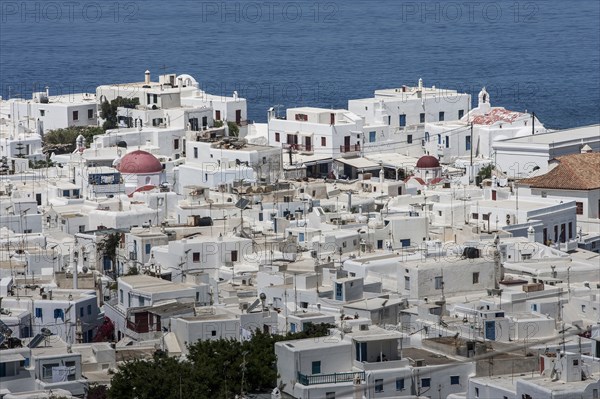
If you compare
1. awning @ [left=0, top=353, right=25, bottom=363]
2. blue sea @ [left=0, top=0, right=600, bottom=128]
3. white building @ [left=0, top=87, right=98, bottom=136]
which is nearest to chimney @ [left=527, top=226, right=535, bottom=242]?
awning @ [left=0, top=353, right=25, bottom=363]

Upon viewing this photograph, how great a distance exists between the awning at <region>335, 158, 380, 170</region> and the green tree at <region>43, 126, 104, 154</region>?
6161mm

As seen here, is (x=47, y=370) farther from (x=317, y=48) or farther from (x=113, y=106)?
(x=317, y=48)

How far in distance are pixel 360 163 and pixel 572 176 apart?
7.44m

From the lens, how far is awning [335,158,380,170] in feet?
164

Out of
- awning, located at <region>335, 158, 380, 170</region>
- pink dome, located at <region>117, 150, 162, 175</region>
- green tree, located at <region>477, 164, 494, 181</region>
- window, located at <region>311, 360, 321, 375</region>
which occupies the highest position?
window, located at <region>311, 360, 321, 375</region>

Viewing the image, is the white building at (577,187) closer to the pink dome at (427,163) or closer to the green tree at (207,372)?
the pink dome at (427,163)

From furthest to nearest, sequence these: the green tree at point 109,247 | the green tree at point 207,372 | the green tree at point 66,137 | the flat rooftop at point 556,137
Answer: the green tree at point 66,137 → the flat rooftop at point 556,137 → the green tree at point 109,247 → the green tree at point 207,372

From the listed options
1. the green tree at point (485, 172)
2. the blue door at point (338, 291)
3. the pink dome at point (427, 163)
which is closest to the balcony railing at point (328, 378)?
the blue door at point (338, 291)

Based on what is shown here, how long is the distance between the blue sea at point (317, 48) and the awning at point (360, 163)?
1200 cm

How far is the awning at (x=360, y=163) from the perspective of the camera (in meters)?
50.0

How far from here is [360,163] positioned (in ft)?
166

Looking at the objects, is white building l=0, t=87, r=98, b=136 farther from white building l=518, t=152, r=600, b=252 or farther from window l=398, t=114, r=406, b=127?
white building l=518, t=152, r=600, b=252

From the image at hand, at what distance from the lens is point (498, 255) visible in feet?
108

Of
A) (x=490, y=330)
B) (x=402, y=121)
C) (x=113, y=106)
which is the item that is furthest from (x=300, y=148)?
(x=490, y=330)
